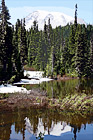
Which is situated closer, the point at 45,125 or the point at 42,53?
the point at 45,125

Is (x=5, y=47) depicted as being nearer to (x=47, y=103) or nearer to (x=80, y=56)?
(x=47, y=103)

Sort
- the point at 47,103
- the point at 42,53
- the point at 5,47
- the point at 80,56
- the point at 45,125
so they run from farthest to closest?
the point at 42,53 < the point at 80,56 < the point at 5,47 < the point at 47,103 < the point at 45,125

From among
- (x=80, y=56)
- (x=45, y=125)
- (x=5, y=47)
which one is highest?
(x=5, y=47)

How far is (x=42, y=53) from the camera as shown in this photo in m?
76.1

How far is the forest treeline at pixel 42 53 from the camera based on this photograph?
36.2 meters

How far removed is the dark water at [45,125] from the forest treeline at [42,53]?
2097 cm

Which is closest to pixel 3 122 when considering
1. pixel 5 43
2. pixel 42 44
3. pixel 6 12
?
pixel 5 43

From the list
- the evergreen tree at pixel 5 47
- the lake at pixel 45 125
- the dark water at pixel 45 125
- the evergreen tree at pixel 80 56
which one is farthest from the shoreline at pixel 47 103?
the evergreen tree at pixel 80 56

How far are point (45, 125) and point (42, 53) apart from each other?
2564 inches

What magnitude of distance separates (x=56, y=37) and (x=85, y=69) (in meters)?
48.4

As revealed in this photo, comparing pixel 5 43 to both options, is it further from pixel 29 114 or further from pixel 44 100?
pixel 29 114

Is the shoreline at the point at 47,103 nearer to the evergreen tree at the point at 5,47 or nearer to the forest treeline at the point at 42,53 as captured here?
the forest treeline at the point at 42,53

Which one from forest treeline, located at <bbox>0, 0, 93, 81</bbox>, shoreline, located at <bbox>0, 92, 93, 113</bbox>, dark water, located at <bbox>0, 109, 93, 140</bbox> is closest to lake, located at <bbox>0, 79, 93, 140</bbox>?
dark water, located at <bbox>0, 109, 93, 140</bbox>

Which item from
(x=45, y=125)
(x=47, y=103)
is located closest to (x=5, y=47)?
(x=47, y=103)
